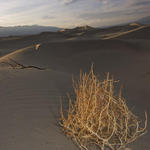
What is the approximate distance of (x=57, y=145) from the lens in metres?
1.69

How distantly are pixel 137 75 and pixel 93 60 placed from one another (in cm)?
186

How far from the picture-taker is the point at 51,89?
3.05 m

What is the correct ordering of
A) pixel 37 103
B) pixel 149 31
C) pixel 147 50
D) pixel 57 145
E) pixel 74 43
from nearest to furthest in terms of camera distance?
pixel 57 145 < pixel 37 103 < pixel 147 50 < pixel 74 43 < pixel 149 31

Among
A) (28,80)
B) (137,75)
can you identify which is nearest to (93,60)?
(137,75)

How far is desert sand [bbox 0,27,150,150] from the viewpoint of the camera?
1.77 metres

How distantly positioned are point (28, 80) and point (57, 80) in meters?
0.58

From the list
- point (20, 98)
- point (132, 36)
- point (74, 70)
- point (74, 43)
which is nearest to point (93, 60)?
point (74, 70)

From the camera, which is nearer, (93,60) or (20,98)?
(20,98)

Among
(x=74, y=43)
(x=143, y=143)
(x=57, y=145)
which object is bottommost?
(x=143, y=143)

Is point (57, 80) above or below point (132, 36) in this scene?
below

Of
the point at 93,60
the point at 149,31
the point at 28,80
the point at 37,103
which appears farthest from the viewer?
the point at 149,31

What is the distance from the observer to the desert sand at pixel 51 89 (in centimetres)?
177

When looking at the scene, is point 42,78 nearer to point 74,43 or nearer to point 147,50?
point 74,43

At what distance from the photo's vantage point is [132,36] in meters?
12.5
